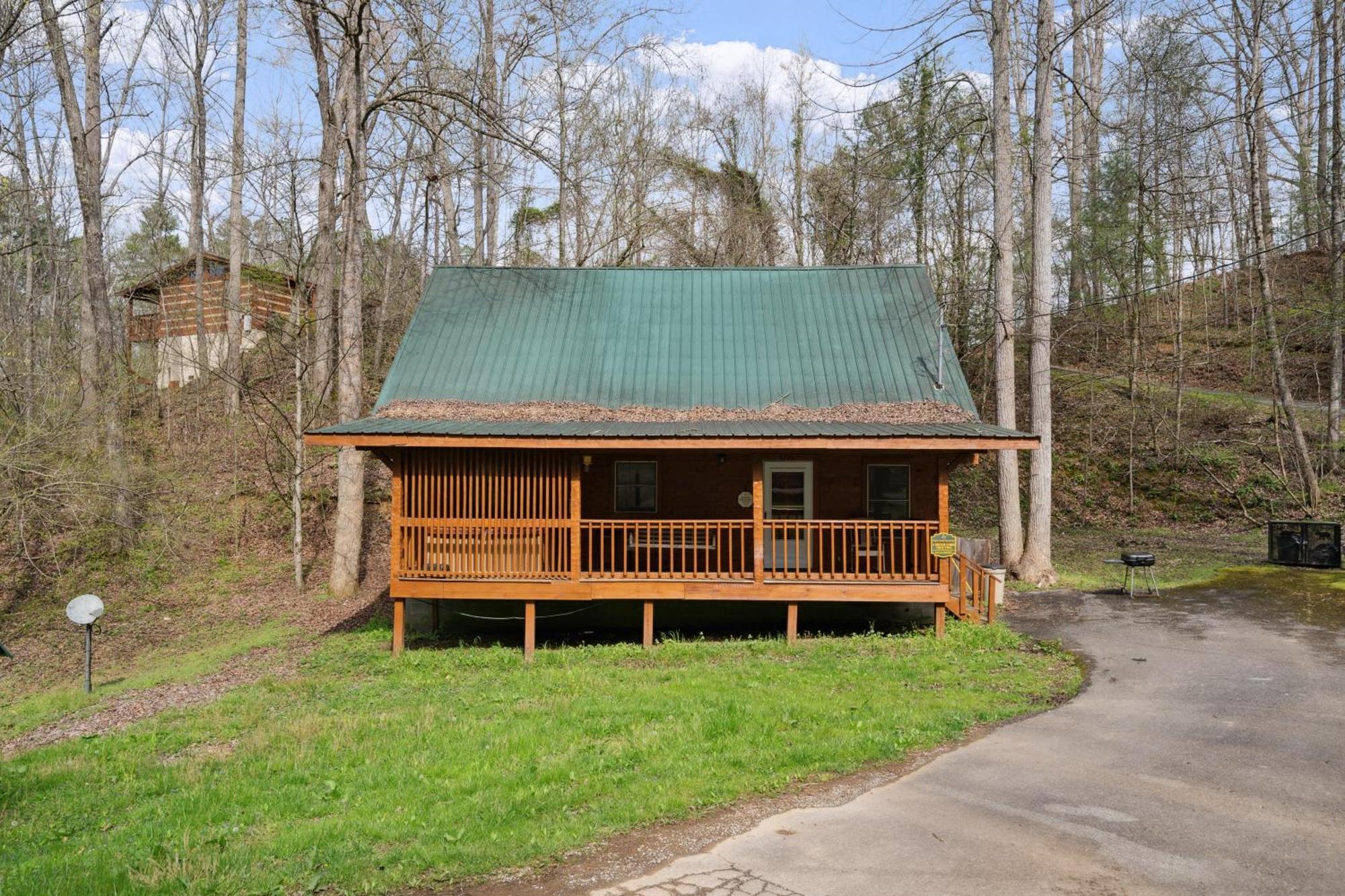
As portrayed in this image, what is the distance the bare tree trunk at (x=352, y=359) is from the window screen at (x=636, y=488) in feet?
19.0

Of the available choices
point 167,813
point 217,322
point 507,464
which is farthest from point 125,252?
point 167,813

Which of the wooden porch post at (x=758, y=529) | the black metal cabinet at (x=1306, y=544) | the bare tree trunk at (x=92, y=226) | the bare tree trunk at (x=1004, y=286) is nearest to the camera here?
the wooden porch post at (x=758, y=529)

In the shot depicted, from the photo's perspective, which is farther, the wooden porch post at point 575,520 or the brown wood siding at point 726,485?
the brown wood siding at point 726,485

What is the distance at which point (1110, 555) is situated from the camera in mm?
18938

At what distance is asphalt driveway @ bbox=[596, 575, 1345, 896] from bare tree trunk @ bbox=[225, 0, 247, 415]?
915 inches

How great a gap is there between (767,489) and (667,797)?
8.22 m

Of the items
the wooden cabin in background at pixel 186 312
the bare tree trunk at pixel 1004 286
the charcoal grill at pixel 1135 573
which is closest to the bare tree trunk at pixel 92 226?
the wooden cabin in background at pixel 186 312

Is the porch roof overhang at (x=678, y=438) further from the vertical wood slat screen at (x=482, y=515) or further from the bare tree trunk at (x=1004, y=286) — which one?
the bare tree trunk at (x=1004, y=286)

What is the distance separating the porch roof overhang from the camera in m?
11.7

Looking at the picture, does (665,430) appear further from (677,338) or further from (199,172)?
(199,172)

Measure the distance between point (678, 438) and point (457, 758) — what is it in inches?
222

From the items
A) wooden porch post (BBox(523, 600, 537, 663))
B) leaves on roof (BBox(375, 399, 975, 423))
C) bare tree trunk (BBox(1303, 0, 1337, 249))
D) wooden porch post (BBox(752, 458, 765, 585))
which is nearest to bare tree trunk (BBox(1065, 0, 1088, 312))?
bare tree trunk (BBox(1303, 0, 1337, 249))

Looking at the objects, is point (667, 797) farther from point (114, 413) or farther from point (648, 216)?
point (648, 216)

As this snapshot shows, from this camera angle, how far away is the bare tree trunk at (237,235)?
25125 mm
